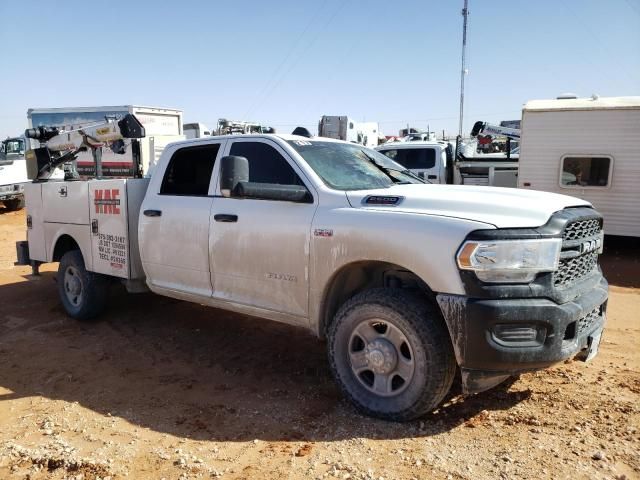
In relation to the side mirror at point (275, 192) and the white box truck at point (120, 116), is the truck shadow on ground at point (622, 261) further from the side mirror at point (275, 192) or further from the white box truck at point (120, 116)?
the white box truck at point (120, 116)

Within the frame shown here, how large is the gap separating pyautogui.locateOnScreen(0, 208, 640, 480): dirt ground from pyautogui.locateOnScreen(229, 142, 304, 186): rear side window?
1.67 m

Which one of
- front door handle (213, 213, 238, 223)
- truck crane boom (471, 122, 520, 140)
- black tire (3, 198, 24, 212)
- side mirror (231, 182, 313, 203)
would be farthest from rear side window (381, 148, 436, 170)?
black tire (3, 198, 24, 212)

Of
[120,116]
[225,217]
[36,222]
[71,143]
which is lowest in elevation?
[36,222]

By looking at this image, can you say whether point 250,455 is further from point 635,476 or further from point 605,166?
point 605,166

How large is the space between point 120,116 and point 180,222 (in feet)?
41.6

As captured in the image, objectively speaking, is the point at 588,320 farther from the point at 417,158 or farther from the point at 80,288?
the point at 417,158

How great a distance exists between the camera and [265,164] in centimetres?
445

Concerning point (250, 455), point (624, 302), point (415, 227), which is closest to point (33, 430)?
point (250, 455)

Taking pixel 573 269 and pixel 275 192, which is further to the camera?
pixel 275 192

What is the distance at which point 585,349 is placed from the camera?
350cm

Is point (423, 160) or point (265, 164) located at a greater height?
point (423, 160)

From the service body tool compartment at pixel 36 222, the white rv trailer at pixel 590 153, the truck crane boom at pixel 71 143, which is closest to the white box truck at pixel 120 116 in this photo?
the truck crane boom at pixel 71 143

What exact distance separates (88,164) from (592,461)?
599 inches

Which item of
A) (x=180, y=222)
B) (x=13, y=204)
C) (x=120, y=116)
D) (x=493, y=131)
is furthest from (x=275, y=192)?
(x=13, y=204)
